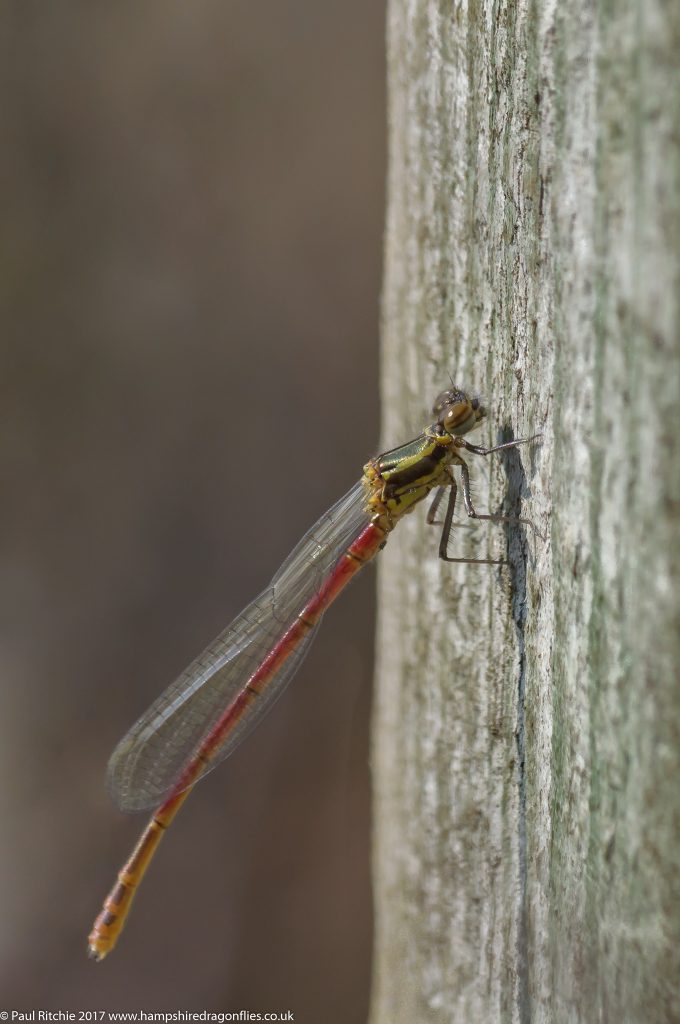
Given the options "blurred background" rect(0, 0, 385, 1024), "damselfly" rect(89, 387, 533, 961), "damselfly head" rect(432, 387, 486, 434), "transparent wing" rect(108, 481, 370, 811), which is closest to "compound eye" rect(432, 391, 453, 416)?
"damselfly head" rect(432, 387, 486, 434)

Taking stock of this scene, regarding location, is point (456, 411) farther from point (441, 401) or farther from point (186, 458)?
point (186, 458)

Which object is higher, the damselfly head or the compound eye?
the compound eye

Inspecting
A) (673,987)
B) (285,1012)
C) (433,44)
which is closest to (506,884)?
(673,987)

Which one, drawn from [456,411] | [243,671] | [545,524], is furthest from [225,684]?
[545,524]

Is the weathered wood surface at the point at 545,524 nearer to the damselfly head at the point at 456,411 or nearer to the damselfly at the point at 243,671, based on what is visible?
the damselfly head at the point at 456,411

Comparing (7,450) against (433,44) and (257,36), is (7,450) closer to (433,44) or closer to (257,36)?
(257,36)

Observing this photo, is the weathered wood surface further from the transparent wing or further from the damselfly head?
the transparent wing
